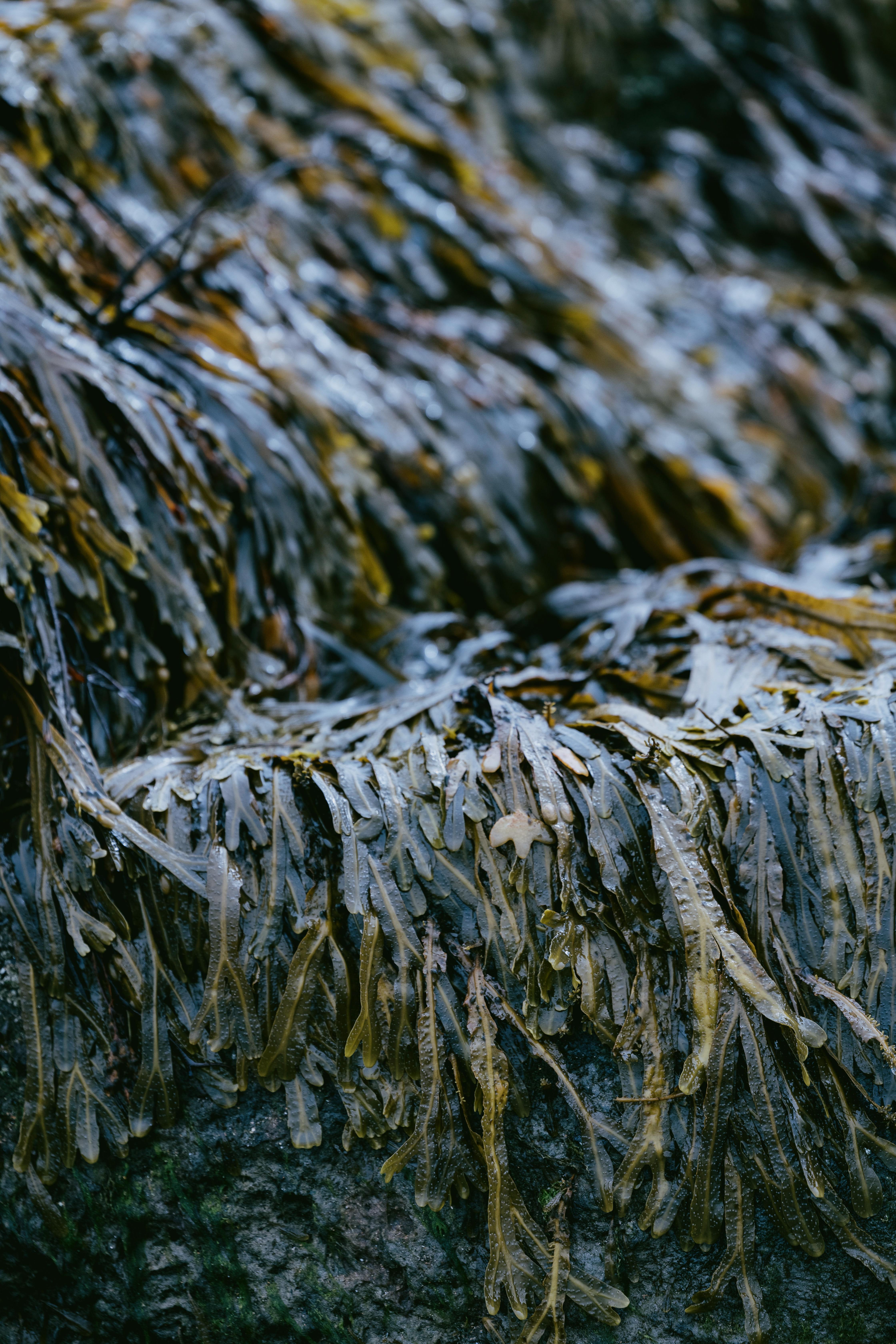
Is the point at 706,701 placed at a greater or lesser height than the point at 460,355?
lesser

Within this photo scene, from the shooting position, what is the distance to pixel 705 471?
6.88 ft

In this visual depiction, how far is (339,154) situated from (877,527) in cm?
152

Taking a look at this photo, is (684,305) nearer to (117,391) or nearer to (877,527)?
(877,527)

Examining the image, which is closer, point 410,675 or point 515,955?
point 515,955

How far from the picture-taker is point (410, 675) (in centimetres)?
150

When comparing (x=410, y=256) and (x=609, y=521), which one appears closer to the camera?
(x=609, y=521)

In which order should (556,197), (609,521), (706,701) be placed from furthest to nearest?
(556,197), (609,521), (706,701)

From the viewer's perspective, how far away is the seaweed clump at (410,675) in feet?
3.43

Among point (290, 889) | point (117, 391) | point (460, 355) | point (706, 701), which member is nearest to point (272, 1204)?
point (290, 889)

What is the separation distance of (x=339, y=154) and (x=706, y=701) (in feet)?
5.62

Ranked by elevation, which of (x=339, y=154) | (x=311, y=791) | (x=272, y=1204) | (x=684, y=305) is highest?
(x=339, y=154)

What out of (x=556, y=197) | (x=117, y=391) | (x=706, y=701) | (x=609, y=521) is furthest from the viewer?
(x=556, y=197)

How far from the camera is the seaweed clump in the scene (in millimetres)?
1044

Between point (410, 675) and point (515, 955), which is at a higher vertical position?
point (410, 675)
